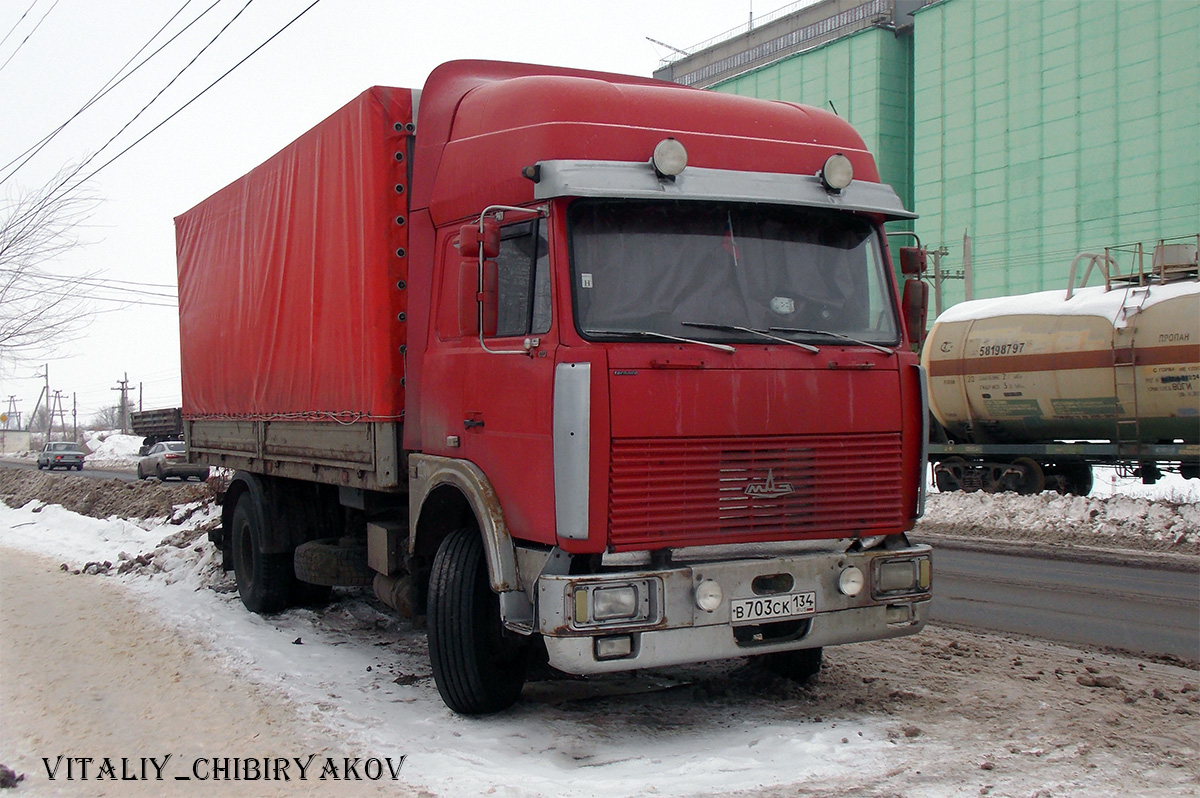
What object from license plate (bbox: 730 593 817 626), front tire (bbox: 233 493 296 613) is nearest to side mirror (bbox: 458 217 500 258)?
license plate (bbox: 730 593 817 626)

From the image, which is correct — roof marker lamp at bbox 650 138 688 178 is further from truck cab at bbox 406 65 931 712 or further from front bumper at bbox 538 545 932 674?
front bumper at bbox 538 545 932 674

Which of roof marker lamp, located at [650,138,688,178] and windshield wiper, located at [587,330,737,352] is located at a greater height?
Result: roof marker lamp, located at [650,138,688,178]

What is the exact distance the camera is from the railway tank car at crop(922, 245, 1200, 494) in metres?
16.2

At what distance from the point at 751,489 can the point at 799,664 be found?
175 cm

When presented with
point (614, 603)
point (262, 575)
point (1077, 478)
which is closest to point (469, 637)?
point (614, 603)

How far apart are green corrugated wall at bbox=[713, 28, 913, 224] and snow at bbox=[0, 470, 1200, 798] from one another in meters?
56.5

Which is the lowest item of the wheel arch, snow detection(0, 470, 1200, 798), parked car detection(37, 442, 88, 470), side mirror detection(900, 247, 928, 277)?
parked car detection(37, 442, 88, 470)

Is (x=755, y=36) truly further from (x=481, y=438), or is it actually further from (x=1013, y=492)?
(x=481, y=438)

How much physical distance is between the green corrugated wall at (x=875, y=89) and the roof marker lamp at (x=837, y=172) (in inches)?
2244

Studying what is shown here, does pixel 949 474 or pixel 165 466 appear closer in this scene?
pixel 949 474

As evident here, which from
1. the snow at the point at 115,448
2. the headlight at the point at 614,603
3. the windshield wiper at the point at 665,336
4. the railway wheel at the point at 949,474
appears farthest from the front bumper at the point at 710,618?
the snow at the point at 115,448

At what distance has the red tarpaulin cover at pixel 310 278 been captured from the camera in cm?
694

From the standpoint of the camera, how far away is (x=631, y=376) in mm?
5133

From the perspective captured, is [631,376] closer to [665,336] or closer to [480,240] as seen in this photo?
[665,336]
